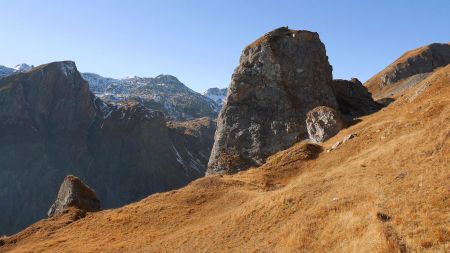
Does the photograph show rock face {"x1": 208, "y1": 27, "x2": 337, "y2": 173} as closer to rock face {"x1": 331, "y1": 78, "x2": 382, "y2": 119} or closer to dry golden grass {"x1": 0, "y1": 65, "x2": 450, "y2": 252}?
rock face {"x1": 331, "y1": 78, "x2": 382, "y2": 119}

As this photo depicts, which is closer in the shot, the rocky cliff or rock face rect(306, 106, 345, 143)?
rock face rect(306, 106, 345, 143)

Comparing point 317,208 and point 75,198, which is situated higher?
point 75,198

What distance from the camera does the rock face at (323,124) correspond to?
5869cm

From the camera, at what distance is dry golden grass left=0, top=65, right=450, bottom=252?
20.8 m

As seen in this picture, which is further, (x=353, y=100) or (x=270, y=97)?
(x=353, y=100)

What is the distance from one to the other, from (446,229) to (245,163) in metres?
51.4

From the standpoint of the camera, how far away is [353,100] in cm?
8762

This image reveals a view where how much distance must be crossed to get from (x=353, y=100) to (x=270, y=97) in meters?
21.1

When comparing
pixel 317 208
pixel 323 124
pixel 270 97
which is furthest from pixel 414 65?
pixel 317 208

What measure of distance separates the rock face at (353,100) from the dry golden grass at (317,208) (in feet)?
71.8

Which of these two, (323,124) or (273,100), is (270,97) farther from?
(323,124)

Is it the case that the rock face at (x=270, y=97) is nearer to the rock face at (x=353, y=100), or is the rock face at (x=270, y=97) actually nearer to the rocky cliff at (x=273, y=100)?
the rocky cliff at (x=273, y=100)

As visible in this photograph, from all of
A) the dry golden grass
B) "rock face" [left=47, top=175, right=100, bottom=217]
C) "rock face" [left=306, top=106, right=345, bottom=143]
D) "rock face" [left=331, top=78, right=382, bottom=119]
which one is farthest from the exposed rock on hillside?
"rock face" [left=47, top=175, right=100, bottom=217]

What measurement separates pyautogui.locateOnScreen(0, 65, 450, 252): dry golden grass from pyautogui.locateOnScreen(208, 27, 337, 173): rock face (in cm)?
1643
